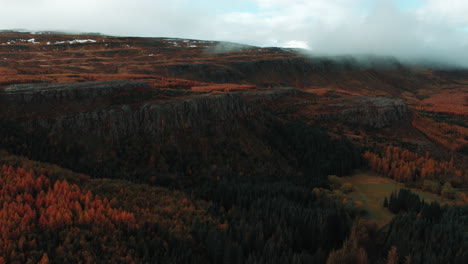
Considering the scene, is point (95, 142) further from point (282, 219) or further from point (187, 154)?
point (282, 219)

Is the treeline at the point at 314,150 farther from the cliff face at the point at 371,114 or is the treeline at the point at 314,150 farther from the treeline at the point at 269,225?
the cliff face at the point at 371,114

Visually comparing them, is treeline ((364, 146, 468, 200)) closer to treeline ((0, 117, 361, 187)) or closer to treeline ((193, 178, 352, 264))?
treeline ((0, 117, 361, 187))

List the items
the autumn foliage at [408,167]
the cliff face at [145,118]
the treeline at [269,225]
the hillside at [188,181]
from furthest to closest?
the autumn foliage at [408,167]
the cliff face at [145,118]
the treeline at [269,225]
the hillside at [188,181]

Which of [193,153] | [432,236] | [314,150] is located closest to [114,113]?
[193,153]

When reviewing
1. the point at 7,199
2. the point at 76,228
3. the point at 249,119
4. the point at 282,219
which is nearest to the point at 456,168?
the point at 249,119

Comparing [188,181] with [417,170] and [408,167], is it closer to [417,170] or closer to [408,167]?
[408,167]

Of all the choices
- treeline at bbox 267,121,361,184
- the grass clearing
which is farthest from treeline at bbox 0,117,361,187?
the grass clearing

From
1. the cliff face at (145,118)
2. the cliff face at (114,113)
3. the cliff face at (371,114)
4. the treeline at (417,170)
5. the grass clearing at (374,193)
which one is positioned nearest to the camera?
the cliff face at (145,118)

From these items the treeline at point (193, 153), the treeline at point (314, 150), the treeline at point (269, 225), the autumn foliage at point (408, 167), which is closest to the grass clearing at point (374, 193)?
the autumn foliage at point (408, 167)
